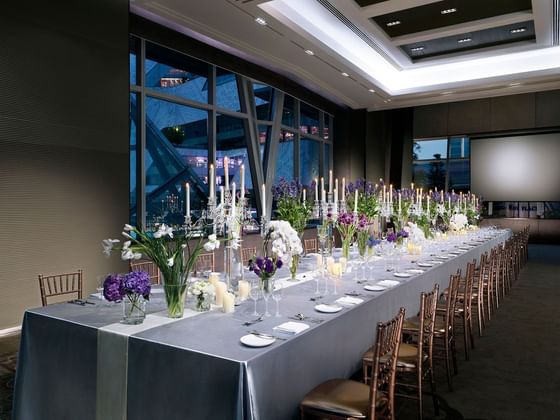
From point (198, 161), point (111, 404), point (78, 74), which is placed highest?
point (78, 74)

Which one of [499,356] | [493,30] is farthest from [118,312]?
[493,30]

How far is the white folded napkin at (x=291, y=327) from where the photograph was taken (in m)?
2.33

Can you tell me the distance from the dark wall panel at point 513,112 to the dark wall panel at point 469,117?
20 centimetres

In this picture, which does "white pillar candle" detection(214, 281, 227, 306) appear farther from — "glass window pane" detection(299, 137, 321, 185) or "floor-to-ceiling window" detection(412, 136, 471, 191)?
"floor-to-ceiling window" detection(412, 136, 471, 191)

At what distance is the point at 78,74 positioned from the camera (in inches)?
204

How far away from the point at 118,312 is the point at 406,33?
7.65 metres

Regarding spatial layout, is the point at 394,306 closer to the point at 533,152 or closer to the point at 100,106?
the point at 100,106

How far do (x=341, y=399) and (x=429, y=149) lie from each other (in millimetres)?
15640

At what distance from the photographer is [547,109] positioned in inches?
532

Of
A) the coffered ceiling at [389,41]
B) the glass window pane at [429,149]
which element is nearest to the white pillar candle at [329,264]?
the coffered ceiling at [389,41]

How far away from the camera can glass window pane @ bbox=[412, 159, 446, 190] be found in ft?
54.3

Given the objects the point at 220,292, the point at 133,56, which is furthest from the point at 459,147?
the point at 220,292

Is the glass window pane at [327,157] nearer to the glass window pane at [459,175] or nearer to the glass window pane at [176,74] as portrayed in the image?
the glass window pane at [176,74]

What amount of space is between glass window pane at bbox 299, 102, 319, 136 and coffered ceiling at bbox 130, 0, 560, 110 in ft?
1.60
